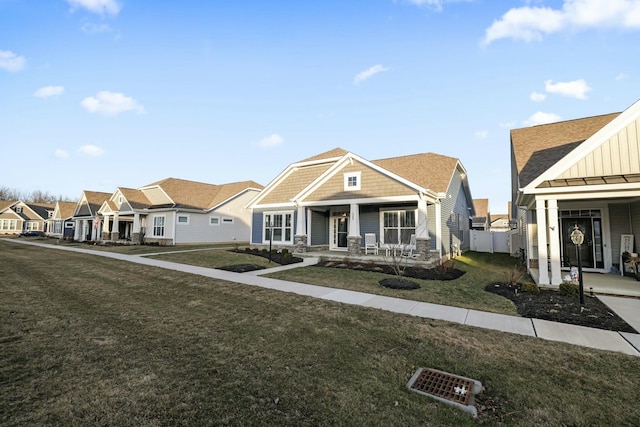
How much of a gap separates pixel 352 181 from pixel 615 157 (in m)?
9.43

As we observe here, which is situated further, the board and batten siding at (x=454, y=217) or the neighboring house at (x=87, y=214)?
the neighboring house at (x=87, y=214)

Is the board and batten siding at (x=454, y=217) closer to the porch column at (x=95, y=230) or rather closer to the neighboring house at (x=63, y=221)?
the porch column at (x=95, y=230)

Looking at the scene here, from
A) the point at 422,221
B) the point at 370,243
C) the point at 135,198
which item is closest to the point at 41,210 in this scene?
the point at 135,198

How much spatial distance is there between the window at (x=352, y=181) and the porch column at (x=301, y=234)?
2.90 m

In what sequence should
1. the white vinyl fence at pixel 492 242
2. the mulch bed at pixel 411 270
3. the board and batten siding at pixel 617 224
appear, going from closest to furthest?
1. the mulch bed at pixel 411 270
2. the board and batten siding at pixel 617 224
3. the white vinyl fence at pixel 492 242

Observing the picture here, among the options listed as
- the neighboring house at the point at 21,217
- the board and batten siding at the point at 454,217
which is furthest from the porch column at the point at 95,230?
the board and batten siding at the point at 454,217

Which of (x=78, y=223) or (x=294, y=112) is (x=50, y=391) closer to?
(x=294, y=112)

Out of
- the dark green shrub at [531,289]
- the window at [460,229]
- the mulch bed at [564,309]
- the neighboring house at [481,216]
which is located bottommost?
the mulch bed at [564,309]

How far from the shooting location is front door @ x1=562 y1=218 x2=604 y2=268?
11.0 m

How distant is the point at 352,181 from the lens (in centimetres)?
1457

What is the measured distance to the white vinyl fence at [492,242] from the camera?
21.0m

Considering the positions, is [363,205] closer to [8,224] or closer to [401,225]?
[401,225]

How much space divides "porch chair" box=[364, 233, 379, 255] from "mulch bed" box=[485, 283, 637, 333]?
6.75 meters

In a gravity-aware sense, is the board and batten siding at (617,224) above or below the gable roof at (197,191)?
below
